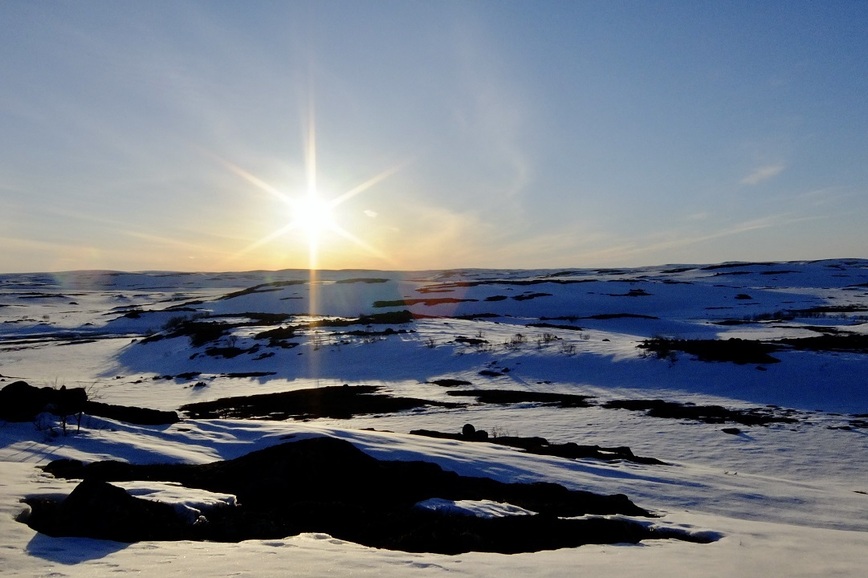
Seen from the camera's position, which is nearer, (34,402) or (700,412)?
(34,402)

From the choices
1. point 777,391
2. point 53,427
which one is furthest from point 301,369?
point 777,391

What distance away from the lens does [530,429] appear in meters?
19.1

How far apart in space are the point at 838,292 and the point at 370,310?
49921 millimetres

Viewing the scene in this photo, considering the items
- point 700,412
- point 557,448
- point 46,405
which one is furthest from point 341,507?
point 700,412

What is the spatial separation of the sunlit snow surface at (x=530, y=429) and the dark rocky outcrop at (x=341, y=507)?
422 millimetres

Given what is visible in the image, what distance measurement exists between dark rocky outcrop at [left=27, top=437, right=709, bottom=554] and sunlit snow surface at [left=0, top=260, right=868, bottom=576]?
42 cm

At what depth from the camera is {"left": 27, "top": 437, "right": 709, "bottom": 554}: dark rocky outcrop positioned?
7.26 meters

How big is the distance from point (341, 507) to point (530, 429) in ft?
37.0

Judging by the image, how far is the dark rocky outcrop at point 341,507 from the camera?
7.26m

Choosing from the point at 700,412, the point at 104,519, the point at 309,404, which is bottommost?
the point at 309,404

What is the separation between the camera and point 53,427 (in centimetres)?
1361

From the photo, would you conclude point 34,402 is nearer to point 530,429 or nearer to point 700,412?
point 530,429

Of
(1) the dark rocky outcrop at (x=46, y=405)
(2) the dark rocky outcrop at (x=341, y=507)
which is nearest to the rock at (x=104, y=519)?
(2) the dark rocky outcrop at (x=341, y=507)

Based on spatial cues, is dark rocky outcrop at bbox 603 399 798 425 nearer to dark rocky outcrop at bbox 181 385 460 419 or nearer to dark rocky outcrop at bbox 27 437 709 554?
dark rocky outcrop at bbox 181 385 460 419
